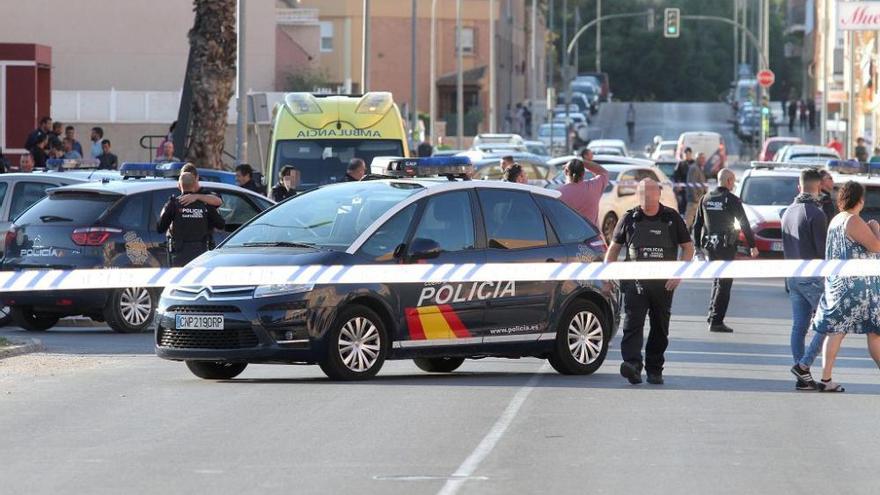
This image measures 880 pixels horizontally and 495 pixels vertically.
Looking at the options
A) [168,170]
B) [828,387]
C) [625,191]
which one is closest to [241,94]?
[625,191]

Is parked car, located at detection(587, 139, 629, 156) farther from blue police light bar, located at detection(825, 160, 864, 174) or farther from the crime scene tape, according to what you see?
the crime scene tape

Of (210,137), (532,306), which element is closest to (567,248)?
(532,306)

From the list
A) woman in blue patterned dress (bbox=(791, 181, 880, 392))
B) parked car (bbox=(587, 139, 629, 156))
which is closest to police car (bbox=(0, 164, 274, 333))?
woman in blue patterned dress (bbox=(791, 181, 880, 392))

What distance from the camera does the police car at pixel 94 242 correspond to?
1923 cm

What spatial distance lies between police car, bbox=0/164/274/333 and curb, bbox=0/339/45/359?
1392 mm

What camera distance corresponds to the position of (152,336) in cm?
1944

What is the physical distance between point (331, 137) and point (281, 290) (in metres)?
13.4

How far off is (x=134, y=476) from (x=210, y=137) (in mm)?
22748

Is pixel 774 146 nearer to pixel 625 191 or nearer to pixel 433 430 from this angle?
pixel 625 191

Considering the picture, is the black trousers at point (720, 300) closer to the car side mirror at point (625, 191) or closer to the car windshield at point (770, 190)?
the car windshield at point (770, 190)

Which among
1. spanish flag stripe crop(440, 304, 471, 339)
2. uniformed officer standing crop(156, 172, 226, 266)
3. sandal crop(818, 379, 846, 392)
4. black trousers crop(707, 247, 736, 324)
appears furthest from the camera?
black trousers crop(707, 247, 736, 324)

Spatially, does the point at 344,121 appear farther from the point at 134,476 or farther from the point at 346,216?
the point at 134,476

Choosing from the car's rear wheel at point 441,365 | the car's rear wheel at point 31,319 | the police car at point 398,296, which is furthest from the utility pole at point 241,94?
the police car at point 398,296

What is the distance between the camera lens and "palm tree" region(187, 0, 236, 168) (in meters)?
32.0
